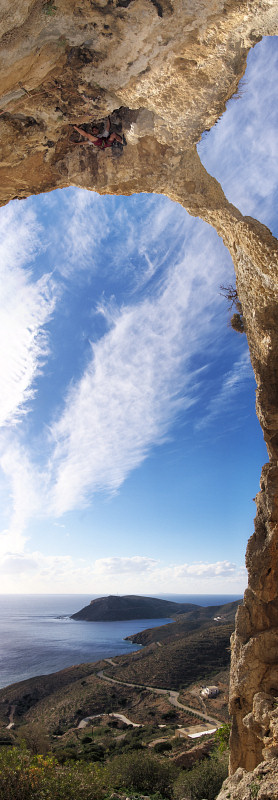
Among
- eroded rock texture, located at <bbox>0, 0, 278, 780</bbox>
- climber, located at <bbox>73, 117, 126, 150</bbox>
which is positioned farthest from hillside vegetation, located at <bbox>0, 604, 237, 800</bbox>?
climber, located at <bbox>73, 117, 126, 150</bbox>

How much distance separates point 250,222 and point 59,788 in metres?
14.3

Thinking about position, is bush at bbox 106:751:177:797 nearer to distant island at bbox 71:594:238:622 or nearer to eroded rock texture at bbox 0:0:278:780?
eroded rock texture at bbox 0:0:278:780

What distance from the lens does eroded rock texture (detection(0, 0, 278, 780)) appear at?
190 inches

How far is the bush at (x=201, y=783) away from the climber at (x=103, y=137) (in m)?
19.4

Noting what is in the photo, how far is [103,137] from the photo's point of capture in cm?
717

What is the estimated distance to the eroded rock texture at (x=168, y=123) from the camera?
15.8 feet

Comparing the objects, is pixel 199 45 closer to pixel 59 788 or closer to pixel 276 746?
pixel 276 746

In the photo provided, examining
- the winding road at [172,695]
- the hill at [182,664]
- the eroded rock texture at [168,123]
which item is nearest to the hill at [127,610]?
the hill at [182,664]

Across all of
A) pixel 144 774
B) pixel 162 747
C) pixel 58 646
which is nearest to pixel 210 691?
pixel 162 747

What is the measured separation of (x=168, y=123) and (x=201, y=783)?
20.0 meters

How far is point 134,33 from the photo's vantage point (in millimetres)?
4992

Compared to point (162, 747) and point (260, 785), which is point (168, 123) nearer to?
point (260, 785)

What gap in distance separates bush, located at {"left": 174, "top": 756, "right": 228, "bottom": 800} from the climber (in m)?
19.4

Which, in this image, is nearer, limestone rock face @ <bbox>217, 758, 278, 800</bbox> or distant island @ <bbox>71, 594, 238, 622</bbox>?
limestone rock face @ <bbox>217, 758, 278, 800</bbox>
